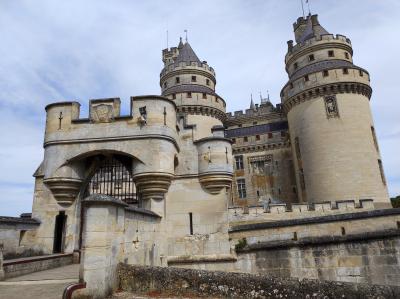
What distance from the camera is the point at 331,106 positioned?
2670 cm

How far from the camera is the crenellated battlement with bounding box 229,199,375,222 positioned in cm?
1961

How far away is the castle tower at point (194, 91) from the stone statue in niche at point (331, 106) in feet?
36.1

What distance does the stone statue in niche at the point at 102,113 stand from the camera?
10.0 m

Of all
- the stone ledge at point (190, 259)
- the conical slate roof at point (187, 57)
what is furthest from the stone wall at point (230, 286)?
the conical slate roof at point (187, 57)

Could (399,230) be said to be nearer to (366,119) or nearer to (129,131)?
(129,131)

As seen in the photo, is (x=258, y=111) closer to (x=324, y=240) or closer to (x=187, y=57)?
(x=187, y=57)

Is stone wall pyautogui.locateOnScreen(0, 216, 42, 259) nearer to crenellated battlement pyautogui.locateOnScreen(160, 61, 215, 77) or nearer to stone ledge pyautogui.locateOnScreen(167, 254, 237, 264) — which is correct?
stone ledge pyautogui.locateOnScreen(167, 254, 237, 264)

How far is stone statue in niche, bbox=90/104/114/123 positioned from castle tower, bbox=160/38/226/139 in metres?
20.2

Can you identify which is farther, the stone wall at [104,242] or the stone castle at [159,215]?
the stone castle at [159,215]

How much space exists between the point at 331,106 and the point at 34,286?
86.6 feet

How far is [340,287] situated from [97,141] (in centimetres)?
814

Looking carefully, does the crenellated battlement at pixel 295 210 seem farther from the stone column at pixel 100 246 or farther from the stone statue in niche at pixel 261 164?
the stone column at pixel 100 246

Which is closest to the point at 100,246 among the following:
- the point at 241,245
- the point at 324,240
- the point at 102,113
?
the point at 102,113

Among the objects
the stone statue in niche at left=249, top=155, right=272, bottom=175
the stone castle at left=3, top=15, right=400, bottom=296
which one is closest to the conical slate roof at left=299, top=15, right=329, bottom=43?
the stone statue in niche at left=249, top=155, right=272, bottom=175
